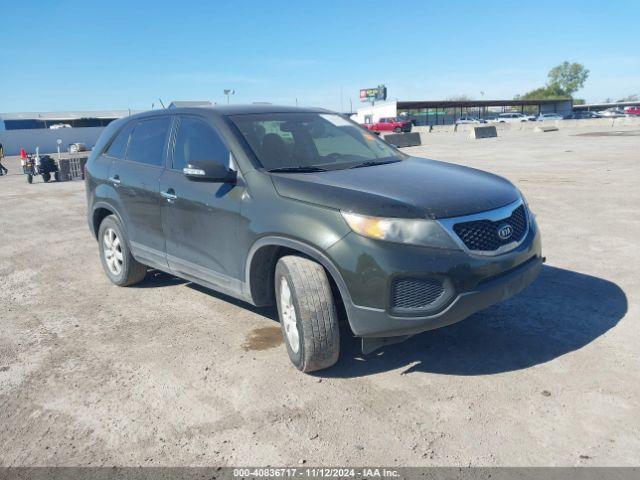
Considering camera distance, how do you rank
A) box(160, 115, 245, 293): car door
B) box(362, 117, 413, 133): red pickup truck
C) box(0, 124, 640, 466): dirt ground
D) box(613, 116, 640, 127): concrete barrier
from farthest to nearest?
1. box(362, 117, 413, 133): red pickup truck
2. box(613, 116, 640, 127): concrete barrier
3. box(160, 115, 245, 293): car door
4. box(0, 124, 640, 466): dirt ground

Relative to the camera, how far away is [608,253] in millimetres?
6062

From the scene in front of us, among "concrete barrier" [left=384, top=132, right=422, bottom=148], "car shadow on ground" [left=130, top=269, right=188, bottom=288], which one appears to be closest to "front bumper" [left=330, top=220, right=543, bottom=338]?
"car shadow on ground" [left=130, top=269, right=188, bottom=288]

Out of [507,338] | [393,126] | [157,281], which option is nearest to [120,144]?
[157,281]

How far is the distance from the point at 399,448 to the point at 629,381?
160 cm

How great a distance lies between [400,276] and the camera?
10.2ft

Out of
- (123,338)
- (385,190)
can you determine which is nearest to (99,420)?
(123,338)

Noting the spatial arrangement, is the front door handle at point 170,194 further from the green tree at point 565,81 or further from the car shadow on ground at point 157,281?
the green tree at point 565,81

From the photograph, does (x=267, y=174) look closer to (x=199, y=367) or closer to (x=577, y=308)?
(x=199, y=367)

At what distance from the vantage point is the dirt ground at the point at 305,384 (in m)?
2.82

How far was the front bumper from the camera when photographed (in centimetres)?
310

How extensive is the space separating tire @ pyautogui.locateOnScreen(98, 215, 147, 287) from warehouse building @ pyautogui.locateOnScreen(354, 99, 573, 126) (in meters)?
62.8

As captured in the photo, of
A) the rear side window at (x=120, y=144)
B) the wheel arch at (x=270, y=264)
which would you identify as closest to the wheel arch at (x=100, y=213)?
the rear side window at (x=120, y=144)

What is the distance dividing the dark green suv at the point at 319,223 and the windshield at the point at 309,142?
15mm

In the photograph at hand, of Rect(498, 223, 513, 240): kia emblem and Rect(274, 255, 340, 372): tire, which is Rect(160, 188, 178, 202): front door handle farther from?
Rect(498, 223, 513, 240): kia emblem
